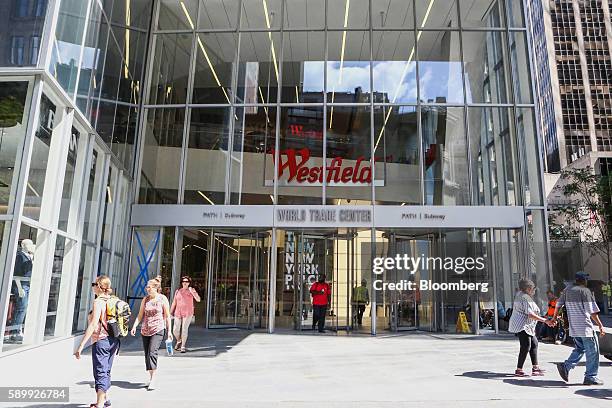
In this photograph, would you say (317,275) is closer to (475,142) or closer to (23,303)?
(475,142)

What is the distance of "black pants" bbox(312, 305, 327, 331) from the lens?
13.6 meters

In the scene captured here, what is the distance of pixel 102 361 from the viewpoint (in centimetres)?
516

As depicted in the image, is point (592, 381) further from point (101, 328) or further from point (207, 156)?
point (207, 156)

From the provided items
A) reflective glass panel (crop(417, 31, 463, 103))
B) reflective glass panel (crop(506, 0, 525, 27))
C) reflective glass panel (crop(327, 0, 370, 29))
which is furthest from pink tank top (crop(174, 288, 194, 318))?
reflective glass panel (crop(506, 0, 525, 27))

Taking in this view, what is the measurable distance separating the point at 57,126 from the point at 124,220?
538cm

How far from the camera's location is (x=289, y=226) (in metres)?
13.6

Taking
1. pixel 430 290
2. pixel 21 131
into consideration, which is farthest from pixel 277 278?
pixel 21 131

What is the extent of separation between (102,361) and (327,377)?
3.47 meters

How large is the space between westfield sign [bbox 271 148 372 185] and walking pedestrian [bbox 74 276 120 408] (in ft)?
31.0

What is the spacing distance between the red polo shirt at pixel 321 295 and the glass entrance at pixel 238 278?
1564 mm

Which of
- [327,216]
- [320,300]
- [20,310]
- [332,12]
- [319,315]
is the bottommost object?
[319,315]

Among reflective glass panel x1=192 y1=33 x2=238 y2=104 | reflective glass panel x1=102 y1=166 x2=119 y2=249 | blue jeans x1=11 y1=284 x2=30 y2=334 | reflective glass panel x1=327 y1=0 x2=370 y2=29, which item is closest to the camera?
blue jeans x1=11 y1=284 x2=30 y2=334

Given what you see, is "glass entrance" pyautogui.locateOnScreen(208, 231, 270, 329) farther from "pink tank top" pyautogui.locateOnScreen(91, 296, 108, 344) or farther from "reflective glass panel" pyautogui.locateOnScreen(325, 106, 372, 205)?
"pink tank top" pyautogui.locateOnScreen(91, 296, 108, 344)

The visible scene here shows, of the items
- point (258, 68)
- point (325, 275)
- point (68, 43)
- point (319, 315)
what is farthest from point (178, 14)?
point (319, 315)
